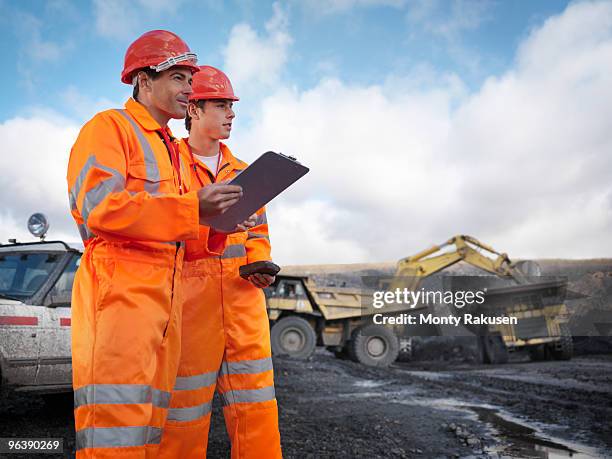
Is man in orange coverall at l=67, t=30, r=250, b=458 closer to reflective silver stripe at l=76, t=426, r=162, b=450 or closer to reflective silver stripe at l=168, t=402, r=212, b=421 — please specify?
reflective silver stripe at l=76, t=426, r=162, b=450

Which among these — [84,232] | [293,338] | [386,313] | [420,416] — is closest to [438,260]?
[386,313]

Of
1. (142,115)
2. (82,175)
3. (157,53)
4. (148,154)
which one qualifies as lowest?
(82,175)

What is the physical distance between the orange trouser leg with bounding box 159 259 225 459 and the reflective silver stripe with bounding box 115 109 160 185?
21.4 inches

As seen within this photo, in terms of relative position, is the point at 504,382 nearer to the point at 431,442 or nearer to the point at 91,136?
the point at 431,442

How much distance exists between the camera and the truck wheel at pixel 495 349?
1366 centimetres

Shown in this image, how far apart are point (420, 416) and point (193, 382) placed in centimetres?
458

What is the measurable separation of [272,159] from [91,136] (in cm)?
57

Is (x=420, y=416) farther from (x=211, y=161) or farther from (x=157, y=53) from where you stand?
(x=157, y=53)

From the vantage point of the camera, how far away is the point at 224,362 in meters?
2.23

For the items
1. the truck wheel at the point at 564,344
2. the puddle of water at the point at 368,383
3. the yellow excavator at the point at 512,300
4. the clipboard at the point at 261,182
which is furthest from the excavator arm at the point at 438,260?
the clipboard at the point at 261,182

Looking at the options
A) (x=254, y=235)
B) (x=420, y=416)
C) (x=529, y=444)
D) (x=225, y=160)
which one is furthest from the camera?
(x=420, y=416)

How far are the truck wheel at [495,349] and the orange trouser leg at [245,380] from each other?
1244 centimetres

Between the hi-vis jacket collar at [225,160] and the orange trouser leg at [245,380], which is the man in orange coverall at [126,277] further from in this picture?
the hi-vis jacket collar at [225,160]

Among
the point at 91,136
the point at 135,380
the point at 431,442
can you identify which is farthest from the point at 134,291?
the point at 431,442
